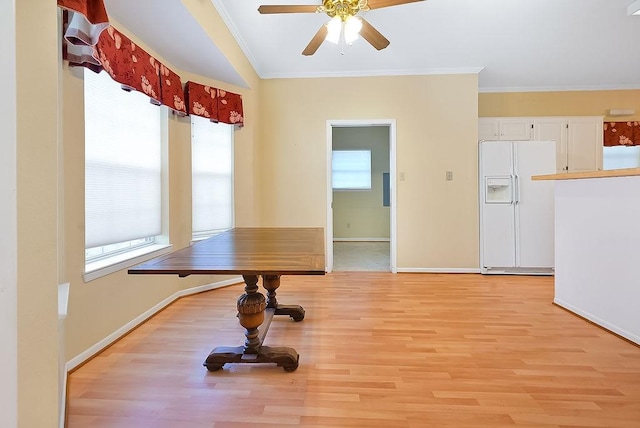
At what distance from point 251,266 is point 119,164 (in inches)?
67.0

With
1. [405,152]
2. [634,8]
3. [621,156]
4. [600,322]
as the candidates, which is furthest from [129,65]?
[621,156]

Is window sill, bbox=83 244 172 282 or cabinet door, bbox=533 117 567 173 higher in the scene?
cabinet door, bbox=533 117 567 173

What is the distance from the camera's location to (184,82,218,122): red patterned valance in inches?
122

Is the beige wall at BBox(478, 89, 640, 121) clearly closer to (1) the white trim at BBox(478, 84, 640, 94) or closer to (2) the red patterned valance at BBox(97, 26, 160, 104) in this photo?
(1) the white trim at BBox(478, 84, 640, 94)

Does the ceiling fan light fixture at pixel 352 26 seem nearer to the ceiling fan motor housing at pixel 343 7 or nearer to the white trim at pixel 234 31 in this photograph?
the ceiling fan motor housing at pixel 343 7

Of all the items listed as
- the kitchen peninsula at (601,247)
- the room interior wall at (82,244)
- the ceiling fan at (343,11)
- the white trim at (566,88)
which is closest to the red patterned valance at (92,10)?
the room interior wall at (82,244)

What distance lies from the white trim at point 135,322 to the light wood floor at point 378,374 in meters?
0.06

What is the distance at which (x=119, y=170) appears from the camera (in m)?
2.34

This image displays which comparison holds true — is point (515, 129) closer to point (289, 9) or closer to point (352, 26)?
point (352, 26)

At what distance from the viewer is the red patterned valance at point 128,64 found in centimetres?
204

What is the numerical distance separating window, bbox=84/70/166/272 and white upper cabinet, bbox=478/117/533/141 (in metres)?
4.13

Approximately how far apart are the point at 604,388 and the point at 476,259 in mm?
2444

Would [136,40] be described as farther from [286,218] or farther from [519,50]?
[519,50]

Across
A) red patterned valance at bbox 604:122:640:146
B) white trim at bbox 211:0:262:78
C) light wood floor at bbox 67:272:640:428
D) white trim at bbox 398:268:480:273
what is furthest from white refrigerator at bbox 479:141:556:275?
white trim at bbox 211:0:262:78
